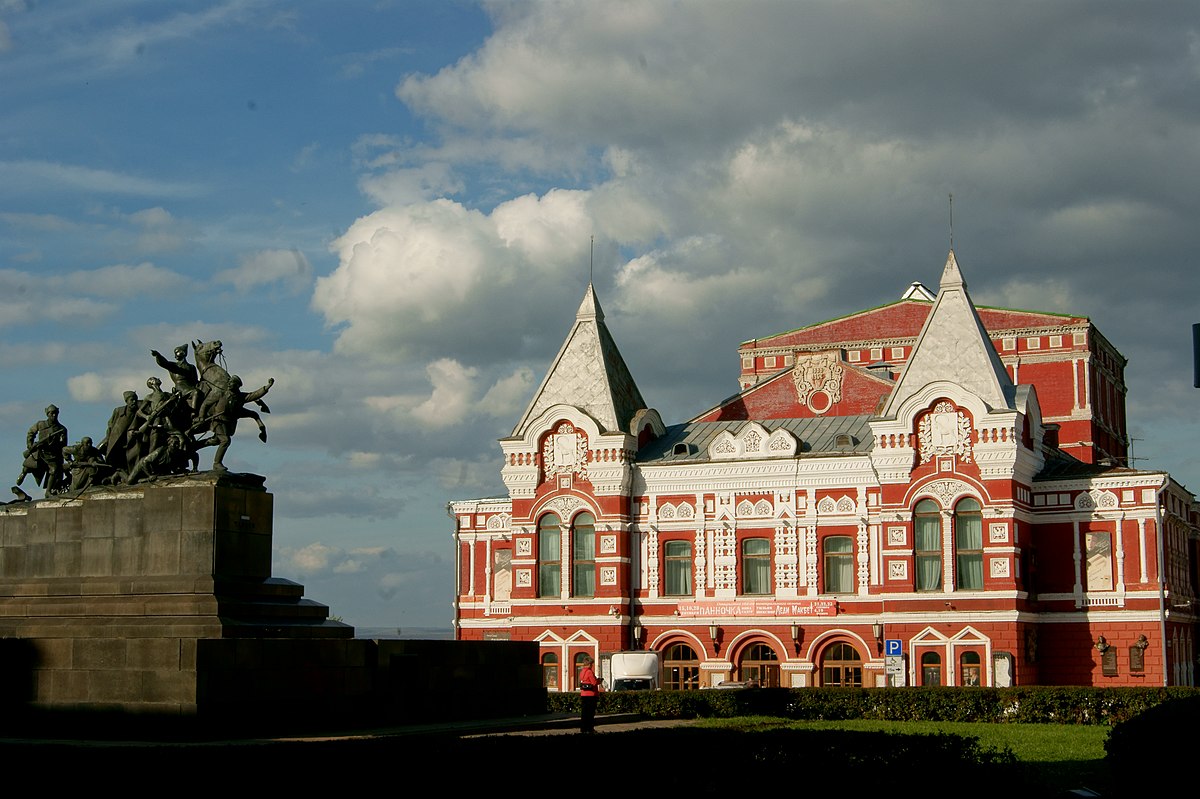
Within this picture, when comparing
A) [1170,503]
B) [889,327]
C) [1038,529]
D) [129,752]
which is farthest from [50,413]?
[889,327]

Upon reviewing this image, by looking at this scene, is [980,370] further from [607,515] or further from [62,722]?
[62,722]

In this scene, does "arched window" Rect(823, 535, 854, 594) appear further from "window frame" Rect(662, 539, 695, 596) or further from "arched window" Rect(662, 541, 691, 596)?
"arched window" Rect(662, 541, 691, 596)

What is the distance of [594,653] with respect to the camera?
52406mm

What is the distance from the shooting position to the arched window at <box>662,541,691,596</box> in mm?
52344

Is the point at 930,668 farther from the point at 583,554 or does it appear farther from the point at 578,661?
the point at 583,554

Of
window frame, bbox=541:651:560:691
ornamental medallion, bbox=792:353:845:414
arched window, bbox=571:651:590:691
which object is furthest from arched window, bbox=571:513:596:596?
ornamental medallion, bbox=792:353:845:414

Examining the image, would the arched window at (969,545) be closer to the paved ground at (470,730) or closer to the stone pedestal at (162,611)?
the paved ground at (470,730)

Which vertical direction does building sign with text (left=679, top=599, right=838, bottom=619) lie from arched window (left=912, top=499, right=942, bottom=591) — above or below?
below

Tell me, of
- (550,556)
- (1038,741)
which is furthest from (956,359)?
(1038,741)

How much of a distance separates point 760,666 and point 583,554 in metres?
7.60

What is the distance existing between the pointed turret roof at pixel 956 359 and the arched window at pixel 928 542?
3.47 metres

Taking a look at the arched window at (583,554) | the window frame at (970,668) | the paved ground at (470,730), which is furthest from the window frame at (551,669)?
the paved ground at (470,730)

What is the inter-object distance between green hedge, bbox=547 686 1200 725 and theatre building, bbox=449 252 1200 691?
10534mm

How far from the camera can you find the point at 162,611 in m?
26.3
